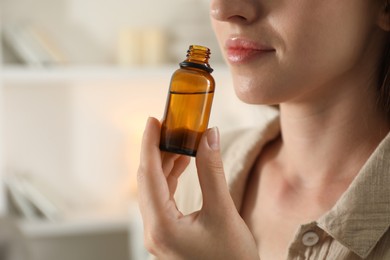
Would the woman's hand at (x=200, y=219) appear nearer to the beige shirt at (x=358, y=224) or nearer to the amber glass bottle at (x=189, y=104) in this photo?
the amber glass bottle at (x=189, y=104)

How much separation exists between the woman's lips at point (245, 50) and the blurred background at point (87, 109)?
2.27 m

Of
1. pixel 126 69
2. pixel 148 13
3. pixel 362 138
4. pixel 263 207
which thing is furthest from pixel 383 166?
pixel 148 13

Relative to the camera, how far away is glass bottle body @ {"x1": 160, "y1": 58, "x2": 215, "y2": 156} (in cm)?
92

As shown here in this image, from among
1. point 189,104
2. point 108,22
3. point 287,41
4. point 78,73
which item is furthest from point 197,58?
point 108,22

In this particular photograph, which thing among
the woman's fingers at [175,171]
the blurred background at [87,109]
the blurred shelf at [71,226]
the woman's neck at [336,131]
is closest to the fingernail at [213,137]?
the woman's fingers at [175,171]

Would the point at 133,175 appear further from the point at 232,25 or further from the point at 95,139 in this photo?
the point at 232,25

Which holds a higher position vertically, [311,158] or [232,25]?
[232,25]

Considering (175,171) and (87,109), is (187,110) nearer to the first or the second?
(175,171)

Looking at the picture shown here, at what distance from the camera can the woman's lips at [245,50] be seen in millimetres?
1051

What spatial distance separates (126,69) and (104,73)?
104 millimetres

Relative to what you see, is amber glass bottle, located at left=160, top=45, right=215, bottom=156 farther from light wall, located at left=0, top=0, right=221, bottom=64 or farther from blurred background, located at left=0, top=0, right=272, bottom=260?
light wall, located at left=0, top=0, right=221, bottom=64

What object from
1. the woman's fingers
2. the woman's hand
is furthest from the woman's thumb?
the woman's fingers

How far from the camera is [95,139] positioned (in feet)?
11.8

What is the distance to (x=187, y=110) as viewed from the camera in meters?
0.93
